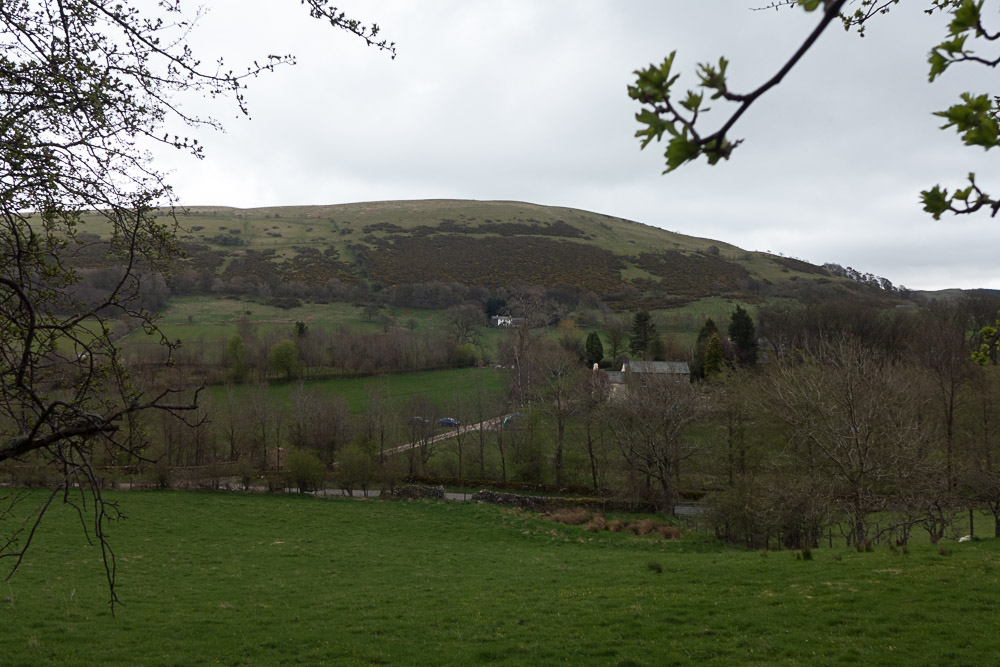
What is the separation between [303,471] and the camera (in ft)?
108

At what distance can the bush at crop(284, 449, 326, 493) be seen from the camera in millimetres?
32969

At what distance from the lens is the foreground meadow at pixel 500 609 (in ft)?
26.7

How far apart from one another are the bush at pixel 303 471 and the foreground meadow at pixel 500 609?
1302cm

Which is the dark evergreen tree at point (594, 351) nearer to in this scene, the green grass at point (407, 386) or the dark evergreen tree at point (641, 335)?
the dark evergreen tree at point (641, 335)

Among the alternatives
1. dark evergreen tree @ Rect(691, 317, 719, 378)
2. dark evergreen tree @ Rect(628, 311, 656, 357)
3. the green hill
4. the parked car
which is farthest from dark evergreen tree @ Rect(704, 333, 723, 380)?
the green hill

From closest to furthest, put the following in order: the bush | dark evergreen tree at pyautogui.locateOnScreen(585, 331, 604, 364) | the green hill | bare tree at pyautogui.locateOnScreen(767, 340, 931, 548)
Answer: bare tree at pyautogui.locateOnScreen(767, 340, 931, 548), the bush, dark evergreen tree at pyautogui.locateOnScreen(585, 331, 604, 364), the green hill

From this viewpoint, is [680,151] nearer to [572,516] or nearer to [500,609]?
[500,609]

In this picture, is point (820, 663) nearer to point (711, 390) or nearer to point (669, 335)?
point (711, 390)

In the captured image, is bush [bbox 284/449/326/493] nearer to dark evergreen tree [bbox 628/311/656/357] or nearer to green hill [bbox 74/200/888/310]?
dark evergreen tree [bbox 628/311/656/357]

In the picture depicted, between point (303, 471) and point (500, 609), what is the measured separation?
25.1 m

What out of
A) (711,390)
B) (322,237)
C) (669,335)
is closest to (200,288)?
(322,237)

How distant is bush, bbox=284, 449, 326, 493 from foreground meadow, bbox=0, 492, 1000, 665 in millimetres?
13016

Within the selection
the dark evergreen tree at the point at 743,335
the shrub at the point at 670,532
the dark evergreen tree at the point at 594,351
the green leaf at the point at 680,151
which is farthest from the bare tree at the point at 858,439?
the dark evergreen tree at the point at 594,351

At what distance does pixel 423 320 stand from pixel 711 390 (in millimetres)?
60041
